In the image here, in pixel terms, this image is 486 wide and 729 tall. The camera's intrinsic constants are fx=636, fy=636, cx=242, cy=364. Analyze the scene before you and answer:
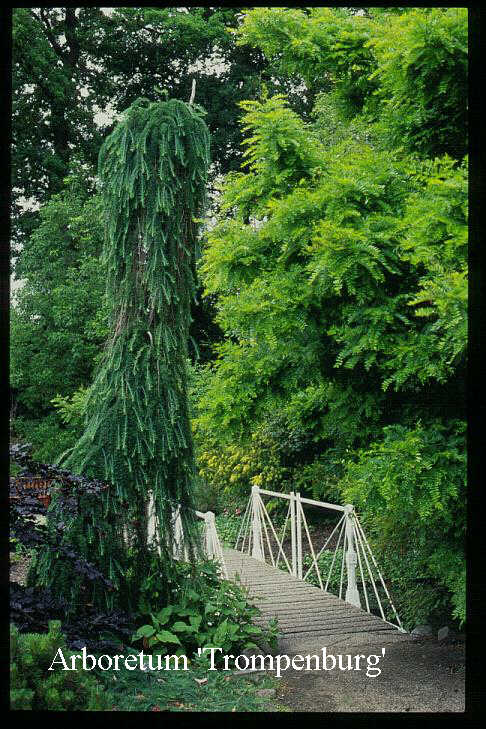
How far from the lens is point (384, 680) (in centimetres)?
370

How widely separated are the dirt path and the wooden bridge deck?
141 millimetres

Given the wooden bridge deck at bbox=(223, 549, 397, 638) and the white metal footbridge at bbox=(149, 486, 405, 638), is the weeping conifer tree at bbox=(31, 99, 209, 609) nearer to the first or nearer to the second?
the white metal footbridge at bbox=(149, 486, 405, 638)

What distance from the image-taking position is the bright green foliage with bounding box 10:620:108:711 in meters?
2.55

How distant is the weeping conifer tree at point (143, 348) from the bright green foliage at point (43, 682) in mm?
825

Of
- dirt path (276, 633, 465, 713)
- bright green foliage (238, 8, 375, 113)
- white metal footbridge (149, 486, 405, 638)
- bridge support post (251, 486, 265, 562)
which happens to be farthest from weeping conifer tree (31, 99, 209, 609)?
bridge support post (251, 486, 265, 562)

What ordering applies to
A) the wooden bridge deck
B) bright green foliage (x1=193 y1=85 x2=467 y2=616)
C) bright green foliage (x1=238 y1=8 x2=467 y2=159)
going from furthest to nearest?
the wooden bridge deck < bright green foliage (x1=238 y1=8 x2=467 y2=159) < bright green foliage (x1=193 y1=85 x2=467 y2=616)

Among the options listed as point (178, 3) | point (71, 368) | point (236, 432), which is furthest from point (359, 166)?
point (71, 368)

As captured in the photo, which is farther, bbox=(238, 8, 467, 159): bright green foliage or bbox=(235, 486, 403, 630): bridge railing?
bbox=(235, 486, 403, 630): bridge railing

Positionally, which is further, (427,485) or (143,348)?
(143,348)

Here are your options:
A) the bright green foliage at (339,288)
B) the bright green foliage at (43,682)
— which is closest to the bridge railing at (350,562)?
the bright green foliage at (339,288)

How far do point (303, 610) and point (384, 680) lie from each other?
1152mm

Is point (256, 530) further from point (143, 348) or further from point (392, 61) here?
point (392, 61)

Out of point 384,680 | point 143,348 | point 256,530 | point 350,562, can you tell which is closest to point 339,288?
point 143,348
